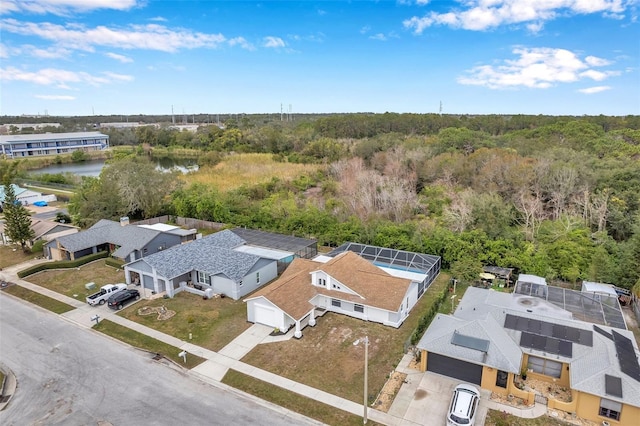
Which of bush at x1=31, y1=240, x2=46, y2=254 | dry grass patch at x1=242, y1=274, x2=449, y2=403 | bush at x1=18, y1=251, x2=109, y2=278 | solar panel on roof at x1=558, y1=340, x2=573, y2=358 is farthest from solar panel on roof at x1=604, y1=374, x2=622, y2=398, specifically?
bush at x1=31, y1=240, x2=46, y2=254

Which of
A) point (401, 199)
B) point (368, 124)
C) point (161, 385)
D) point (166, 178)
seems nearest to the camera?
point (161, 385)

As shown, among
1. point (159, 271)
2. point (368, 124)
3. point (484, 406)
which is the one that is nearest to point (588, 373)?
point (484, 406)

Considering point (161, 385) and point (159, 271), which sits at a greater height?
point (159, 271)

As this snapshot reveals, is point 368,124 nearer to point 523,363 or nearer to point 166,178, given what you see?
point 166,178

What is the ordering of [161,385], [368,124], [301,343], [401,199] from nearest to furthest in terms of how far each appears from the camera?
[161,385]
[301,343]
[401,199]
[368,124]

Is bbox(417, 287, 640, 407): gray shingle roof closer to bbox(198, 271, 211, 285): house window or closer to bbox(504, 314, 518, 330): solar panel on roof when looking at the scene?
bbox(504, 314, 518, 330): solar panel on roof

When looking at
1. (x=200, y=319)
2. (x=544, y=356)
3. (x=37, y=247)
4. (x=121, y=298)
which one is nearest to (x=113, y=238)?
(x=37, y=247)

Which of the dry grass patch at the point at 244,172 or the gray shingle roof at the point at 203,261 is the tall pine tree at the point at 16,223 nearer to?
the gray shingle roof at the point at 203,261

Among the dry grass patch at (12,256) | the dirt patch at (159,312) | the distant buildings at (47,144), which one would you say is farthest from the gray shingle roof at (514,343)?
the distant buildings at (47,144)
